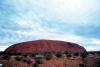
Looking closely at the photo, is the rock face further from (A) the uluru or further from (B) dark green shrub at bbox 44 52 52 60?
(B) dark green shrub at bbox 44 52 52 60

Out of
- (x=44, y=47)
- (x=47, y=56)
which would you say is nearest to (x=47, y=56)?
(x=47, y=56)

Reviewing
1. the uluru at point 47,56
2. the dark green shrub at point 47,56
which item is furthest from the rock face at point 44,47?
the dark green shrub at point 47,56

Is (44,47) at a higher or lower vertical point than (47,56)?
higher

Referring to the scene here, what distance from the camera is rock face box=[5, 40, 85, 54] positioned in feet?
96.4

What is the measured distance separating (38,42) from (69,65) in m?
6.60

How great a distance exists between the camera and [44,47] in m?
29.6

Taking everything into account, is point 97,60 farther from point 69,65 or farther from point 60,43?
point 60,43

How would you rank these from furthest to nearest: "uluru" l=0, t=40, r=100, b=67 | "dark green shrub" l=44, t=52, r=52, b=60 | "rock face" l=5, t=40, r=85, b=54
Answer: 1. "rock face" l=5, t=40, r=85, b=54
2. "dark green shrub" l=44, t=52, r=52, b=60
3. "uluru" l=0, t=40, r=100, b=67

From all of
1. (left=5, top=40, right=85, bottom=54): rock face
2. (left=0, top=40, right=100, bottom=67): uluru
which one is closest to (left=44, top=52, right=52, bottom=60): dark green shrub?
(left=0, top=40, right=100, bottom=67): uluru

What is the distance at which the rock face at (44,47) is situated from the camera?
2938 cm

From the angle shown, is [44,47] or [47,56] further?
[44,47]

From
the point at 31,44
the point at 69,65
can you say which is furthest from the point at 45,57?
the point at 31,44

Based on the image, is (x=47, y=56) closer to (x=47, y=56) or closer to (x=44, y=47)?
(x=47, y=56)

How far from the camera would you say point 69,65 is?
2620cm
